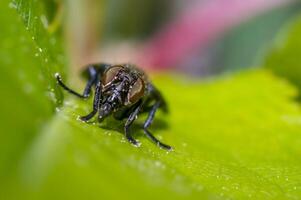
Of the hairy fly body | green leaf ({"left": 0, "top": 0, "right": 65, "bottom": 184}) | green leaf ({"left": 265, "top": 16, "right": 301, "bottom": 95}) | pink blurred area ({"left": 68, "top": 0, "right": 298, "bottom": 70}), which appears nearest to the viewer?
green leaf ({"left": 0, "top": 0, "right": 65, "bottom": 184})

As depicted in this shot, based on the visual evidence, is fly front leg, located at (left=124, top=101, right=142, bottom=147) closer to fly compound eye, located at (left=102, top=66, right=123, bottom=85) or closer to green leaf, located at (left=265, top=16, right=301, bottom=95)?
fly compound eye, located at (left=102, top=66, right=123, bottom=85)

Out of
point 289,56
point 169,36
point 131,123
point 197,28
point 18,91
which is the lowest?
point 18,91

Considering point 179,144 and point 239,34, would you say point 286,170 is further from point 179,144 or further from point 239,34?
point 239,34

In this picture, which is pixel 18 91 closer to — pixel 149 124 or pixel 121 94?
pixel 121 94

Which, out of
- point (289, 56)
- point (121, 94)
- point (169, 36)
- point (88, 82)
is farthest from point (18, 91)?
point (169, 36)

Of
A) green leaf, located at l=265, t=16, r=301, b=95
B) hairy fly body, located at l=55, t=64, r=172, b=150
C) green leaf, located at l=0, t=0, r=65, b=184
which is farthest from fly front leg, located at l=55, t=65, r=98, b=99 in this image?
green leaf, located at l=265, t=16, r=301, b=95

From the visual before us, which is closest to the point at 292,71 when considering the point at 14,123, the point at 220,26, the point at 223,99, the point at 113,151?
the point at 223,99

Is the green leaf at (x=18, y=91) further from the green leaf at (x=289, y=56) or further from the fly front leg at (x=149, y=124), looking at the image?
the green leaf at (x=289, y=56)
